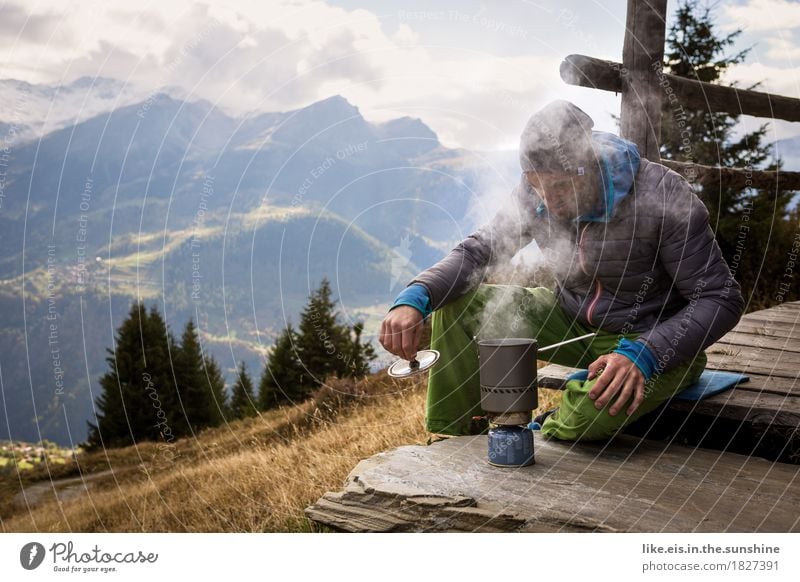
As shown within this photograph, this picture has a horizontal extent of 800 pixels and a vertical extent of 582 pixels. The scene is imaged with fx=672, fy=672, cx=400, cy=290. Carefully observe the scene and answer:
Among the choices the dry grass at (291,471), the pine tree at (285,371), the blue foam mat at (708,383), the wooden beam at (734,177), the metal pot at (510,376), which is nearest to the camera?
the metal pot at (510,376)

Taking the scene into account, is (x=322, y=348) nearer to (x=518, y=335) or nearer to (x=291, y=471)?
(x=291, y=471)

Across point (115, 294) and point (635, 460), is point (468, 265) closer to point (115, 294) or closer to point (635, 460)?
point (635, 460)

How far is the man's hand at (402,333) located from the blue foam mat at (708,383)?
1.70ft

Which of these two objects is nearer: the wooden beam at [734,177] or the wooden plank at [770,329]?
the wooden plank at [770,329]

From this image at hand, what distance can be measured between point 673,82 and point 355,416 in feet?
8.45

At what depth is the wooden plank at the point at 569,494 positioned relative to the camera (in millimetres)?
1549

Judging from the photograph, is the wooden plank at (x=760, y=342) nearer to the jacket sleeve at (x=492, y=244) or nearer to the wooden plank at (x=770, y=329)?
the wooden plank at (x=770, y=329)

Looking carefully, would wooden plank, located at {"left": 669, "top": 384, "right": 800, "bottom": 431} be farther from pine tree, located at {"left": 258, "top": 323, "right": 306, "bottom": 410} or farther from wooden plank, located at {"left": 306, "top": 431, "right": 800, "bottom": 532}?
pine tree, located at {"left": 258, "top": 323, "right": 306, "bottom": 410}

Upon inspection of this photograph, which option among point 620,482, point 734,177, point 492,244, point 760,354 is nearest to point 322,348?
point 734,177

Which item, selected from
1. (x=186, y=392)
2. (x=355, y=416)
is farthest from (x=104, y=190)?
(x=355, y=416)

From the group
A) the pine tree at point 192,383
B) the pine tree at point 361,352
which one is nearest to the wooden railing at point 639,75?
the pine tree at point 361,352

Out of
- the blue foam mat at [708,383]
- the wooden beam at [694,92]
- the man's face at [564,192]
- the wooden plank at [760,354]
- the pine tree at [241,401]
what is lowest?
the pine tree at [241,401]

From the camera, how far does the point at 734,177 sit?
387cm
